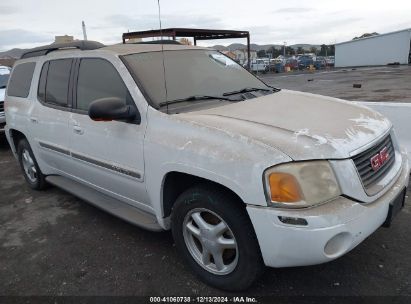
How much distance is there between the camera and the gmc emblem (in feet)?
8.47

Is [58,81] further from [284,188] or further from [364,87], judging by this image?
[364,87]

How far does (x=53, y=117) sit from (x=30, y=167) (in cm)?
150

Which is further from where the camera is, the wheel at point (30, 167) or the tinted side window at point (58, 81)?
the wheel at point (30, 167)

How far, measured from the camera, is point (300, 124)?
2.66 metres

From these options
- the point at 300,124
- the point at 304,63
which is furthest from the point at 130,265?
the point at 304,63

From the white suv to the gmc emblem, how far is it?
0.05 ft

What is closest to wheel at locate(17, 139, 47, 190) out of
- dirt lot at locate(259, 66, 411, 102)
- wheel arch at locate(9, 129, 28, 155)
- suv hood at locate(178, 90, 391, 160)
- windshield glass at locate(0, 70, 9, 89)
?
wheel arch at locate(9, 129, 28, 155)

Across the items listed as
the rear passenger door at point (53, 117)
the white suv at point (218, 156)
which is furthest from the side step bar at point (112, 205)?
the rear passenger door at point (53, 117)

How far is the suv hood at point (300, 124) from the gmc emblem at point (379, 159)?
128mm

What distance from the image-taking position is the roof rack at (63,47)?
12.6 feet

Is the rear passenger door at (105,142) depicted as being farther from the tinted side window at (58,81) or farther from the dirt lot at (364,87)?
the dirt lot at (364,87)

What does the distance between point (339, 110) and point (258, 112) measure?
71cm

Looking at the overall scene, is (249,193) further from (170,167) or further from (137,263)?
(137,263)

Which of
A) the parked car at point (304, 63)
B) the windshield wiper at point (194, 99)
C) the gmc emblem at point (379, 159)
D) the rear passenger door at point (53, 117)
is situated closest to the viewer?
the gmc emblem at point (379, 159)
